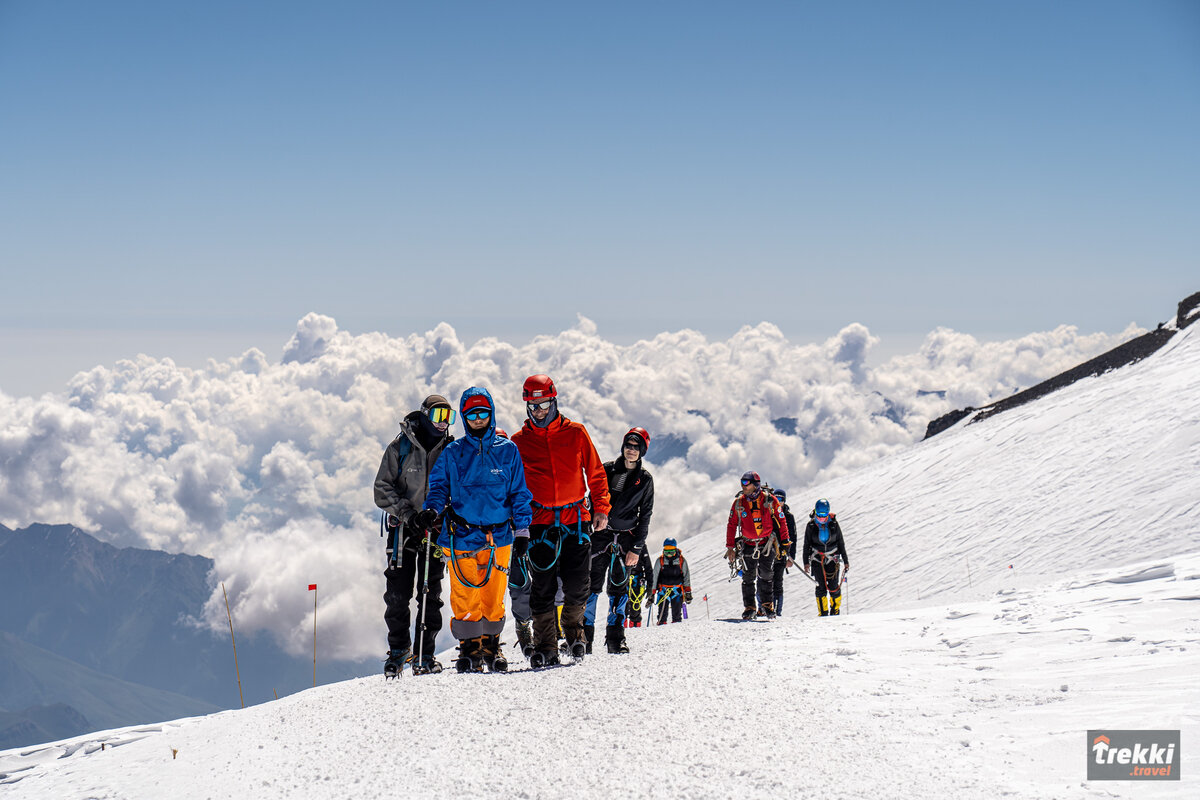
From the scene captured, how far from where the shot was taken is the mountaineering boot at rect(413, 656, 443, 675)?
290 inches

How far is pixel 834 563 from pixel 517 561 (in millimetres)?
9033

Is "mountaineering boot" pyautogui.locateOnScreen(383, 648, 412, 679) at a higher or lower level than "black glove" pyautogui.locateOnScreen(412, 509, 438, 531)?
lower

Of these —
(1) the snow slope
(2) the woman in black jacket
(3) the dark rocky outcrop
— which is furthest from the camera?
(3) the dark rocky outcrop

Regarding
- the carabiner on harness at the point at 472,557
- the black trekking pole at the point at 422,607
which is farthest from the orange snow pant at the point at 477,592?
the black trekking pole at the point at 422,607

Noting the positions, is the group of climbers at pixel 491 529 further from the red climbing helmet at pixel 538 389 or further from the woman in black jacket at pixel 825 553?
the woman in black jacket at pixel 825 553

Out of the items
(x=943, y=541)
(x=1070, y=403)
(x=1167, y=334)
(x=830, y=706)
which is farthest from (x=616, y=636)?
(x=1167, y=334)

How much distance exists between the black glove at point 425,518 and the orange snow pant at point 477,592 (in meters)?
0.31

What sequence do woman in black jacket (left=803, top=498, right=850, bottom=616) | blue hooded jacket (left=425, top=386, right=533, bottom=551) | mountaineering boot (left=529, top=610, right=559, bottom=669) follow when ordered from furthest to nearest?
woman in black jacket (left=803, top=498, right=850, bottom=616) < mountaineering boot (left=529, top=610, right=559, bottom=669) < blue hooded jacket (left=425, top=386, right=533, bottom=551)

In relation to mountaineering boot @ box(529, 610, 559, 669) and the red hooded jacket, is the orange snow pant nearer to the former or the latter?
mountaineering boot @ box(529, 610, 559, 669)

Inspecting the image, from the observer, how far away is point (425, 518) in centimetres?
689

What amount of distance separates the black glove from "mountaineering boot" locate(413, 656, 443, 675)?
4.91 feet

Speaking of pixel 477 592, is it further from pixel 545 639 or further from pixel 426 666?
pixel 426 666

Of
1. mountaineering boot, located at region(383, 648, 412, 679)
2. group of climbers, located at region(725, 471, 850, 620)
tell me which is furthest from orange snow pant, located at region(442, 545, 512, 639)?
group of climbers, located at region(725, 471, 850, 620)

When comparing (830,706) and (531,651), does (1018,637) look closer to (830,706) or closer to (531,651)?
(830,706)
